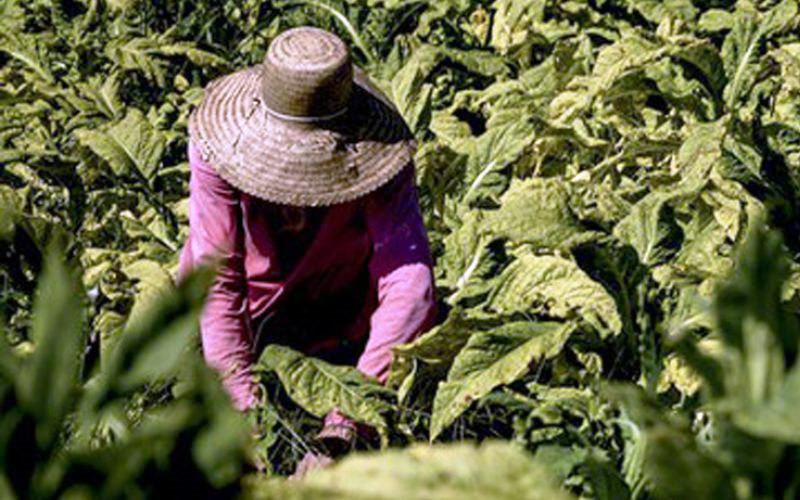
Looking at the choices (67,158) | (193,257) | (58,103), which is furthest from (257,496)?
(58,103)

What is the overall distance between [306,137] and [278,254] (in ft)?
1.58

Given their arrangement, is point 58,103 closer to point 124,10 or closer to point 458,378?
point 124,10

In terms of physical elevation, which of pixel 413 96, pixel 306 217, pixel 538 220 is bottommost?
pixel 413 96

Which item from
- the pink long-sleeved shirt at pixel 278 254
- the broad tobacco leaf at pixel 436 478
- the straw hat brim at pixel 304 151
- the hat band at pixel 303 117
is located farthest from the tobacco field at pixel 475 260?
the hat band at pixel 303 117

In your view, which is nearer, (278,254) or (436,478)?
(436,478)

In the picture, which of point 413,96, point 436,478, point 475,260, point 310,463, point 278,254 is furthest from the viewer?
point 413,96

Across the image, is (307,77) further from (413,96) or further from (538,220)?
(413,96)

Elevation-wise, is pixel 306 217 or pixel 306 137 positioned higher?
pixel 306 137

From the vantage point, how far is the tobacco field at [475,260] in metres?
1.22

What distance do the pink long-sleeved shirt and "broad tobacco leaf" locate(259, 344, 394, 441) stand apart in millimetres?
126

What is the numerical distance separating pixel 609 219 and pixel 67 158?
158 cm

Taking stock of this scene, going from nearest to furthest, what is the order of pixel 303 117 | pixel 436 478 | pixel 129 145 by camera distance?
1. pixel 436 478
2. pixel 303 117
3. pixel 129 145

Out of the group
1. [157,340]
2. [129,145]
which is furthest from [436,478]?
[129,145]

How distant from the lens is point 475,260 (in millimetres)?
3584
